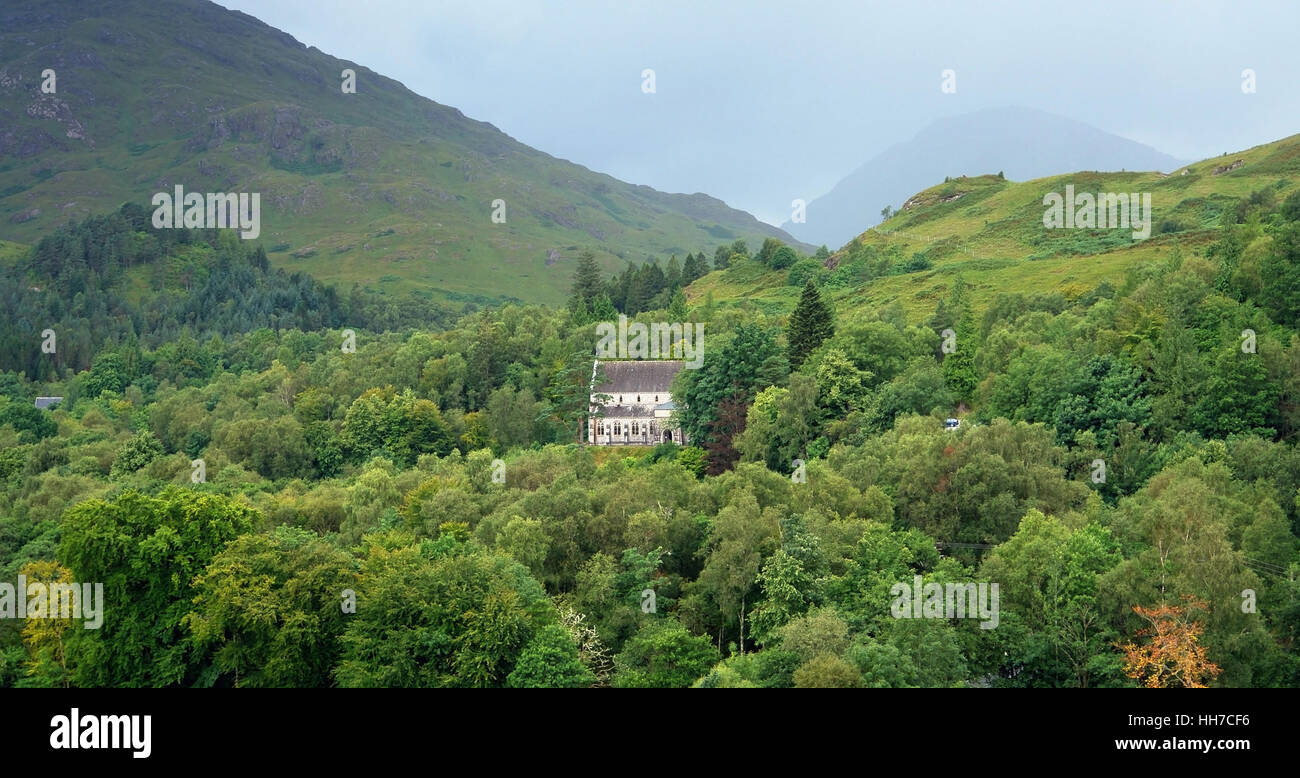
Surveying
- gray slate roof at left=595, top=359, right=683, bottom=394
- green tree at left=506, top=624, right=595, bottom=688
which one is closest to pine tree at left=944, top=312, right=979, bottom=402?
gray slate roof at left=595, top=359, right=683, bottom=394

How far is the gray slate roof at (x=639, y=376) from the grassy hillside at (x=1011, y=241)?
2821 centimetres

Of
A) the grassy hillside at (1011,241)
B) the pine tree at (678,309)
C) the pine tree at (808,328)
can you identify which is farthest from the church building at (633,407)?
the grassy hillside at (1011,241)

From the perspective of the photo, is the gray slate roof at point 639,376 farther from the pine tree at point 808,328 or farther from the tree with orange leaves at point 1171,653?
the tree with orange leaves at point 1171,653

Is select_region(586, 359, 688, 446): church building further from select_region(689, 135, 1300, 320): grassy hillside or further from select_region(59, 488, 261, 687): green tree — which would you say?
select_region(59, 488, 261, 687): green tree

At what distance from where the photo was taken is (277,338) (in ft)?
616

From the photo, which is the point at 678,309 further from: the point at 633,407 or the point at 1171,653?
the point at 1171,653

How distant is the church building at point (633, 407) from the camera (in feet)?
310

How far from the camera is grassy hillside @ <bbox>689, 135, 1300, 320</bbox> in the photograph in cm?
11175

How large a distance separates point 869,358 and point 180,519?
170ft

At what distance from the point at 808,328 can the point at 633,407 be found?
63.9 feet

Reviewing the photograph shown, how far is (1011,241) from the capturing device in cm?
14325

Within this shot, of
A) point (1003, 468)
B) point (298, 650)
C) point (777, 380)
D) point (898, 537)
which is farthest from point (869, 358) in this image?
point (298, 650)
